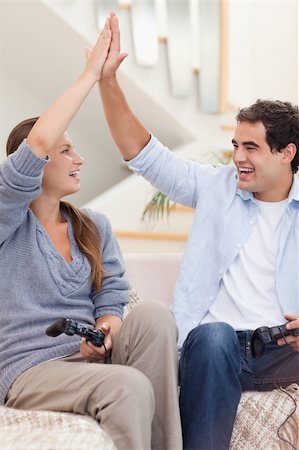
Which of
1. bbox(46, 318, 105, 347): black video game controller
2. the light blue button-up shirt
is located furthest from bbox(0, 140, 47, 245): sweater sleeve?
the light blue button-up shirt

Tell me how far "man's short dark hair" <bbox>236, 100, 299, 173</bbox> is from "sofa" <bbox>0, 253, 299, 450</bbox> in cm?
46

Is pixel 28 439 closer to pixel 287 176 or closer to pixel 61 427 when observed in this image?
pixel 61 427

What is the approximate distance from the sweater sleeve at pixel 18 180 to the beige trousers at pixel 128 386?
0.35m

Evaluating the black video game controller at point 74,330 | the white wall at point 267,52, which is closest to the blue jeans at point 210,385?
the black video game controller at point 74,330

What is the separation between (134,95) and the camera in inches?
161

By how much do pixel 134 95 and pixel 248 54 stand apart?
0.65 metres

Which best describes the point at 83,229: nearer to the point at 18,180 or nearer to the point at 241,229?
the point at 18,180

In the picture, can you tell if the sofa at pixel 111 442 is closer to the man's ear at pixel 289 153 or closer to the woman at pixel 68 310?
the woman at pixel 68 310

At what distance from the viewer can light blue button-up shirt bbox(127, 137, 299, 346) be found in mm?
2020

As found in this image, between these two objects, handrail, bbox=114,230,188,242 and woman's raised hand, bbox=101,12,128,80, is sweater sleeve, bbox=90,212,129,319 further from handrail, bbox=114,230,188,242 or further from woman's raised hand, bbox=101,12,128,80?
handrail, bbox=114,230,188,242

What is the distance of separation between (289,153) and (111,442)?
1.10 m

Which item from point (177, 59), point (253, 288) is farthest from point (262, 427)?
point (177, 59)

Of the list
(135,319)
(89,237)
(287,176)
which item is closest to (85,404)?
(135,319)

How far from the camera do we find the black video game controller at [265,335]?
179cm
